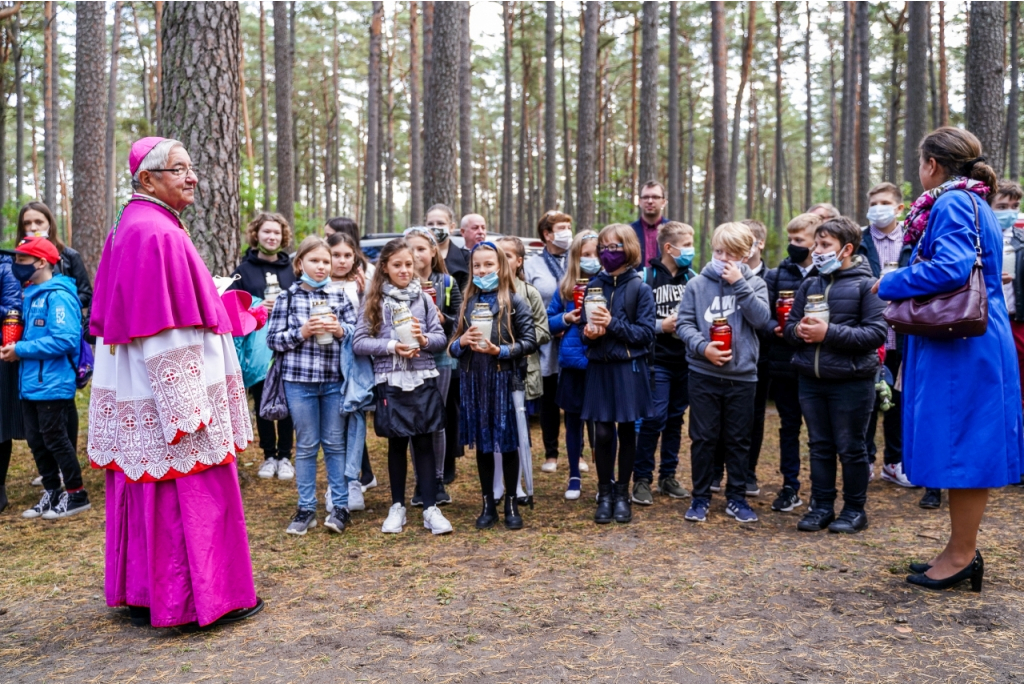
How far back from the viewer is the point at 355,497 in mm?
5781

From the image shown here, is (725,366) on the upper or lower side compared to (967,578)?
upper

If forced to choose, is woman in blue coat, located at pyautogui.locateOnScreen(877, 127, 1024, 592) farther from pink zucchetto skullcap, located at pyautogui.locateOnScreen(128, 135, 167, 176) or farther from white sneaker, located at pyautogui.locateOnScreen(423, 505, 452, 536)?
pink zucchetto skullcap, located at pyautogui.locateOnScreen(128, 135, 167, 176)

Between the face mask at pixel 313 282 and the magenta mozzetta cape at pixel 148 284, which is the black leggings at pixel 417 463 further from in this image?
the magenta mozzetta cape at pixel 148 284

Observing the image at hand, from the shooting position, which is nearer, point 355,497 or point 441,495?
point 355,497

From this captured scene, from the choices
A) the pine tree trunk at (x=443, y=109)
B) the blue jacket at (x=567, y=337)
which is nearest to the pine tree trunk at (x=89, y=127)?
the pine tree trunk at (x=443, y=109)

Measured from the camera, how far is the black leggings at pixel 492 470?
530 centimetres

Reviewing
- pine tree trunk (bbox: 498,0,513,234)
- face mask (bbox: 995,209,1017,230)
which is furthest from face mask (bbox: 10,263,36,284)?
pine tree trunk (bbox: 498,0,513,234)

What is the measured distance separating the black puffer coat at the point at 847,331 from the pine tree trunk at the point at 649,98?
9.17m

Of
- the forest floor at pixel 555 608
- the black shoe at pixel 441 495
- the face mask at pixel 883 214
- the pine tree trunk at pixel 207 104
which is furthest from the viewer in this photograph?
the pine tree trunk at pixel 207 104

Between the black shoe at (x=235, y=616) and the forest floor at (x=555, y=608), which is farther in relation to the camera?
the black shoe at (x=235, y=616)

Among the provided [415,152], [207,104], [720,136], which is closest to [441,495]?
[207,104]

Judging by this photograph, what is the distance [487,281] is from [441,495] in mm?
1801

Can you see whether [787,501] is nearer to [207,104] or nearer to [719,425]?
[719,425]

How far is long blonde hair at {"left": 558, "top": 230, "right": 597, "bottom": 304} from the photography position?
580cm
